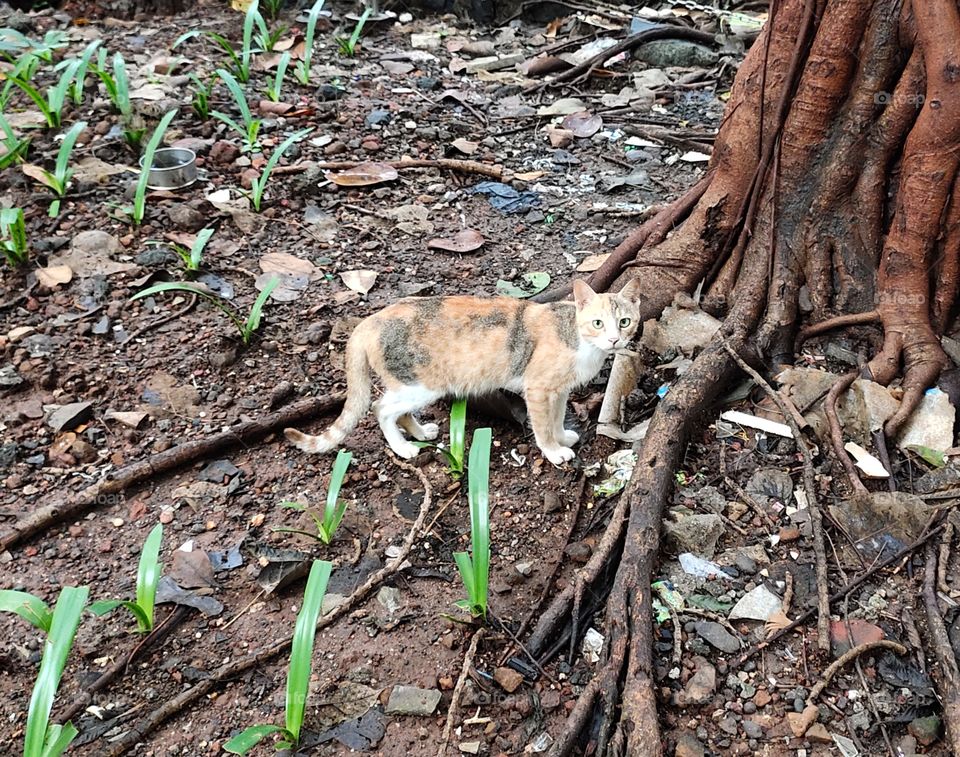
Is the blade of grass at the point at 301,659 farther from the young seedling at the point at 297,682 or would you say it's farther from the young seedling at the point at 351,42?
the young seedling at the point at 351,42

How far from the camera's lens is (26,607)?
301cm

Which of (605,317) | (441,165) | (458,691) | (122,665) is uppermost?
(605,317)

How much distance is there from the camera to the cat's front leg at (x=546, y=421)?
3.96 m

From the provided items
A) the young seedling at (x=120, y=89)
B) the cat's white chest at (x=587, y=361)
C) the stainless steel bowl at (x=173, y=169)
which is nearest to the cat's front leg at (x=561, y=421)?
the cat's white chest at (x=587, y=361)

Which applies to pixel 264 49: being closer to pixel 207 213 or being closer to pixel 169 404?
pixel 207 213

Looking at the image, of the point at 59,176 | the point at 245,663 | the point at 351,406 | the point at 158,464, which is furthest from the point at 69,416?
the point at 59,176

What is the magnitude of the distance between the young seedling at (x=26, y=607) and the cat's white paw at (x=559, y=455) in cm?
221

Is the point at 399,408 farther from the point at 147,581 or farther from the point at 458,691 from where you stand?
the point at 458,691

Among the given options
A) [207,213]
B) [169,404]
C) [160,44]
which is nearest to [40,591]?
[169,404]

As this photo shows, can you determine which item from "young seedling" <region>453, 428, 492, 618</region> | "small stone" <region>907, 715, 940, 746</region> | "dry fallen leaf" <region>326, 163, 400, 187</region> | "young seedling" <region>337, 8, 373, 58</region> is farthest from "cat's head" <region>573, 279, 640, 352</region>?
"young seedling" <region>337, 8, 373, 58</region>

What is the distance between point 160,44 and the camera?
8.91 meters

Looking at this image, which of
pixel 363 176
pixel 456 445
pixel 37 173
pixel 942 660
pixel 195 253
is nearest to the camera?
pixel 942 660

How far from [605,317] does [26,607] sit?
2599 millimetres

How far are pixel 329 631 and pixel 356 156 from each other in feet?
14.9
